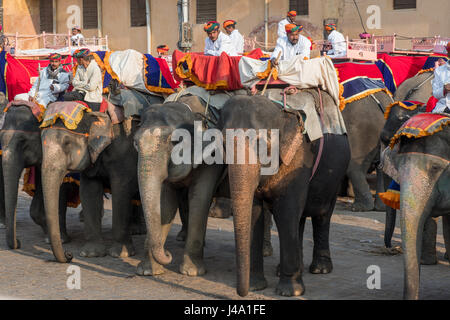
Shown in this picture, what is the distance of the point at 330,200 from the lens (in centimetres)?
763

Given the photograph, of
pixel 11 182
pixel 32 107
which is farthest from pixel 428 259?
pixel 32 107

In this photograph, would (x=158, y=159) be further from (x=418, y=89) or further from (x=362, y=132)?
(x=418, y=89)

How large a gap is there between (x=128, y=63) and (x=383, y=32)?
597 inches

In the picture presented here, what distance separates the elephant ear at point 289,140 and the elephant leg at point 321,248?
1.27m

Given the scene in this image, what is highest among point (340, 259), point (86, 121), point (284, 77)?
point (284, 77)

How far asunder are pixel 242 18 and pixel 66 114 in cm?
1793

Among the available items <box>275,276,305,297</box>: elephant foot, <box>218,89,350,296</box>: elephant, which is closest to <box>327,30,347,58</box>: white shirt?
<box>218,89,350,296</box>: elephant

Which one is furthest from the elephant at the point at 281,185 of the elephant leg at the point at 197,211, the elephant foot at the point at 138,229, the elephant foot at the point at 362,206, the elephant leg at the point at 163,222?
the elephant foot at the point at 362,206

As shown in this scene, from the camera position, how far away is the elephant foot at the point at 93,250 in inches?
330

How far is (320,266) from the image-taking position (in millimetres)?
7625

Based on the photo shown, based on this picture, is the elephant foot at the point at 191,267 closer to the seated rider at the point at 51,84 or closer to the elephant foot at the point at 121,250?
the elephant foot at the point at 121,250
